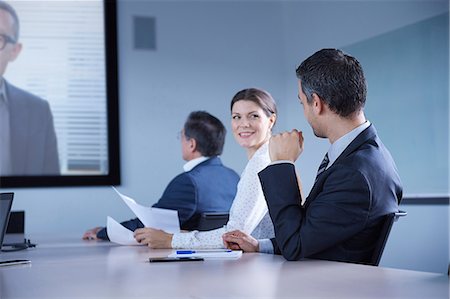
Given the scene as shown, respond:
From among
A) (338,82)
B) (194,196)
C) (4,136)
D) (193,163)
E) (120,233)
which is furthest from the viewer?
(4,136)

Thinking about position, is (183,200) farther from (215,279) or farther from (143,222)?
(215,279)

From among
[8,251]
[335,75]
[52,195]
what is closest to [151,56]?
[52,195]

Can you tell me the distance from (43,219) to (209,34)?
1.99 meters

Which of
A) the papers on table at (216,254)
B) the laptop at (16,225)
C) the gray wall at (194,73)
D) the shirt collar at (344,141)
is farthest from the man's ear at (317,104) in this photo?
the gray wall at (194,73)

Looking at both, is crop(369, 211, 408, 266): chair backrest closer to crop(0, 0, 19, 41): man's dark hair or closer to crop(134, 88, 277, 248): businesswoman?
crop(134, 88, 277, 248): businesswoman

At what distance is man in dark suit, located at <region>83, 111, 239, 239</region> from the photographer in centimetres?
298

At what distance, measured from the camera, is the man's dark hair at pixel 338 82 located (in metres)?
1.95

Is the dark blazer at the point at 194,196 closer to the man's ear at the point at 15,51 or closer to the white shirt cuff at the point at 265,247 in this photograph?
the white shirt cuff at the point at 265,247

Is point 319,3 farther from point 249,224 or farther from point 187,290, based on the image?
point 187,290

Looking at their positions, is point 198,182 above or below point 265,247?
above

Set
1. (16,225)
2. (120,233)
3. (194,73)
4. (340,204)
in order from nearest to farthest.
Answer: (340,204), (120,233), (16,225), (194,73)

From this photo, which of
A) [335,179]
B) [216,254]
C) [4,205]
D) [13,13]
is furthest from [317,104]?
[13,13]

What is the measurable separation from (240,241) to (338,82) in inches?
23.7

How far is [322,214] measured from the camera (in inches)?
70.7
